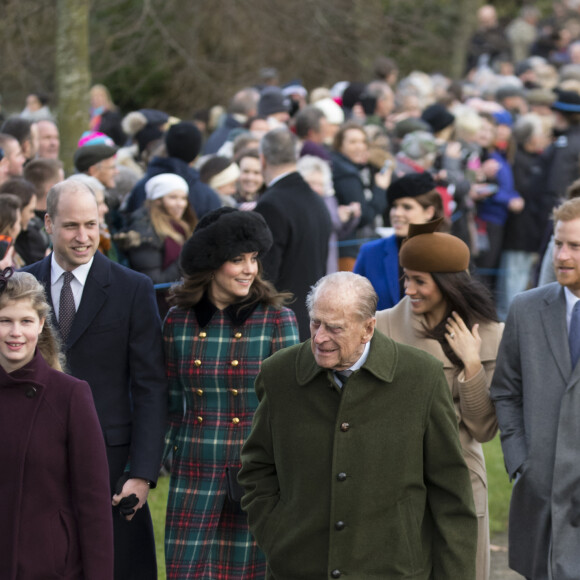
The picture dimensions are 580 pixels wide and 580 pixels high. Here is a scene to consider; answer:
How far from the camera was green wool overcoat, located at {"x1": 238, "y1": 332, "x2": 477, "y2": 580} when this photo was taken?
4391mm

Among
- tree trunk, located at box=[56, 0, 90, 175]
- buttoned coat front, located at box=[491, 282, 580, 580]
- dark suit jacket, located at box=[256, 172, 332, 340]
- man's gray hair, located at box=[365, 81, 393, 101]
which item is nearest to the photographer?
buttoned coat front, located at box=[491, 282, 580, 580]

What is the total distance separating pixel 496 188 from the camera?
45.9ft

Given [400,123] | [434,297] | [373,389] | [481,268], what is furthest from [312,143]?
[373,389]

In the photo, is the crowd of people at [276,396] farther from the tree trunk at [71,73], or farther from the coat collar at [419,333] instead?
the tree trunk at [71,73]

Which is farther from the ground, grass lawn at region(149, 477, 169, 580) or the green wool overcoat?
the green wool overcoat

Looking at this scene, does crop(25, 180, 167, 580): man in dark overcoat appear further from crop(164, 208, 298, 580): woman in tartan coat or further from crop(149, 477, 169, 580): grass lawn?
crop(149, 477, 169, 580): grass lawn

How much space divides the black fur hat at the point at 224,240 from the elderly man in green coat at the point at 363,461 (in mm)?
A: 1088

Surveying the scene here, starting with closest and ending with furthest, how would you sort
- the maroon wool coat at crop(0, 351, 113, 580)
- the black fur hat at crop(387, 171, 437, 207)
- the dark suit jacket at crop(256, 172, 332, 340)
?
the maroon wool coat at crop(0, 351, 113, 580)
the black fur hat at crop(387, 171, 437, 207)
the dark suit jacket at crop(256, 172, 332, 340)

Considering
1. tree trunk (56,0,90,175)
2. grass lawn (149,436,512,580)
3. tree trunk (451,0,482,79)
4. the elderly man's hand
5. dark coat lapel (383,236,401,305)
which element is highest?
tree trunk (451,0,482,79)

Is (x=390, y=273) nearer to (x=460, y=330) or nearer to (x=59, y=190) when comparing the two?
(x=460, y=330)

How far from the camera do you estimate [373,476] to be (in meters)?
4.41

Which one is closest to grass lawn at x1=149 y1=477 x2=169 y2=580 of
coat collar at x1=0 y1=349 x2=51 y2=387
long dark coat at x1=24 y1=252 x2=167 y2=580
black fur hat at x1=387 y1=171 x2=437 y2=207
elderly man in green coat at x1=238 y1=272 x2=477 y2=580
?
long dark coat at x1=24 y1=252 x2=167 y2=580

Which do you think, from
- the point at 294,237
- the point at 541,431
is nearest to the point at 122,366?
the point at 541,431

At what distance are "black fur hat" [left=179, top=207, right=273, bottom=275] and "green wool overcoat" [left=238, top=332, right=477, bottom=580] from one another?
3.71 feet
